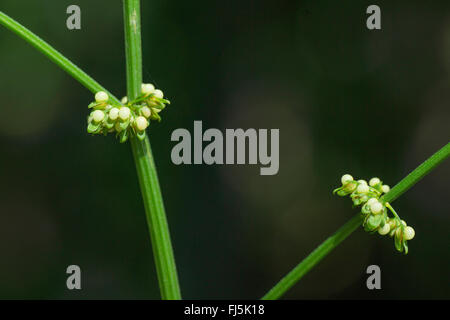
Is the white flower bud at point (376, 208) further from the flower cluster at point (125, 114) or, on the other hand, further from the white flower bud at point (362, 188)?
the flower cluster at point (125, 114)

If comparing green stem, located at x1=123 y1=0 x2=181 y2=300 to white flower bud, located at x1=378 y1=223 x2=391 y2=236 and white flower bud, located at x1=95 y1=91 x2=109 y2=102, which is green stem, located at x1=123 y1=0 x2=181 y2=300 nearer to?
white flower bud, located at x1=95 y1=91 x2=109 y2=102

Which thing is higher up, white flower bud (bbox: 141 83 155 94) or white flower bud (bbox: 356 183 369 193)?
white flower bud (bbox: 141 83 155 94)

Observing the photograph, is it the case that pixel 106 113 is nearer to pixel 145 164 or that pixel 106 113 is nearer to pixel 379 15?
pixel 145 164

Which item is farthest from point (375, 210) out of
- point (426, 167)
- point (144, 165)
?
point (144, 165)

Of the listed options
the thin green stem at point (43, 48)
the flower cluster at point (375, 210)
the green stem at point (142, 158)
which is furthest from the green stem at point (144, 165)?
the flower cluster at point (375, 210)

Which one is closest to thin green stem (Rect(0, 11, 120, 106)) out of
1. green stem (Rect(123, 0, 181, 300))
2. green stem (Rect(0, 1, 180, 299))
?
green stem (Rect(0, 1, 180, 299))

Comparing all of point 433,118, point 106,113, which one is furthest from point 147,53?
point 106,113

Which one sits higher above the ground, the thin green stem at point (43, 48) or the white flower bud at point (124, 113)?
the thin green stem at point (43, 48)
